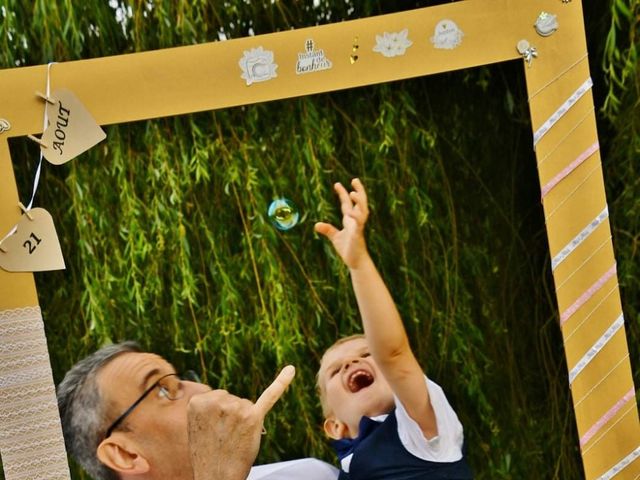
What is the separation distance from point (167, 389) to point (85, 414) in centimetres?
8

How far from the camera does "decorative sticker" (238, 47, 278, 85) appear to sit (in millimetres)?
842

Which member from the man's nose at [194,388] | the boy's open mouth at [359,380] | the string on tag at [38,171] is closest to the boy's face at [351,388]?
the boy's open mouth at [359,380]

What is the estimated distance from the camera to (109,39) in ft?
2.83

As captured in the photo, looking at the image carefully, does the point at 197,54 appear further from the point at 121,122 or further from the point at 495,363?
the point at 495,363

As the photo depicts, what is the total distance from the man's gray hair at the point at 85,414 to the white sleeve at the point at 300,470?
156 millimetres

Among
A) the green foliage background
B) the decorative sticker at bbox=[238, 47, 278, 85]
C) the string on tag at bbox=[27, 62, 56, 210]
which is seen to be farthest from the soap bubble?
the string on tag at bbox=[27, 62, 56, 210]

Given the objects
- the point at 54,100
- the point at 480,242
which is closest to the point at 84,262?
the point at 54,100

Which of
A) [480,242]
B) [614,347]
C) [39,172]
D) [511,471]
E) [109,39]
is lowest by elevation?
[511,471]

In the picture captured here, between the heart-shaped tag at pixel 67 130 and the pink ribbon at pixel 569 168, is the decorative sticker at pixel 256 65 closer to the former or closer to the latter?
the heart-shaped tag at pixel 67 130

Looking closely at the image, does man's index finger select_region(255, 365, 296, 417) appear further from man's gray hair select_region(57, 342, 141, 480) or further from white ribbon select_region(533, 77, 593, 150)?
white ribbon select_region(533, 77, 593, 150)

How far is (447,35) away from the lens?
2.82ft

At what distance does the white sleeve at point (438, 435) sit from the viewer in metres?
0.84

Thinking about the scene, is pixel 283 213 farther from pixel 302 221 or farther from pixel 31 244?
pixel 31 244

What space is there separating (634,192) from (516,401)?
0.85 ft
